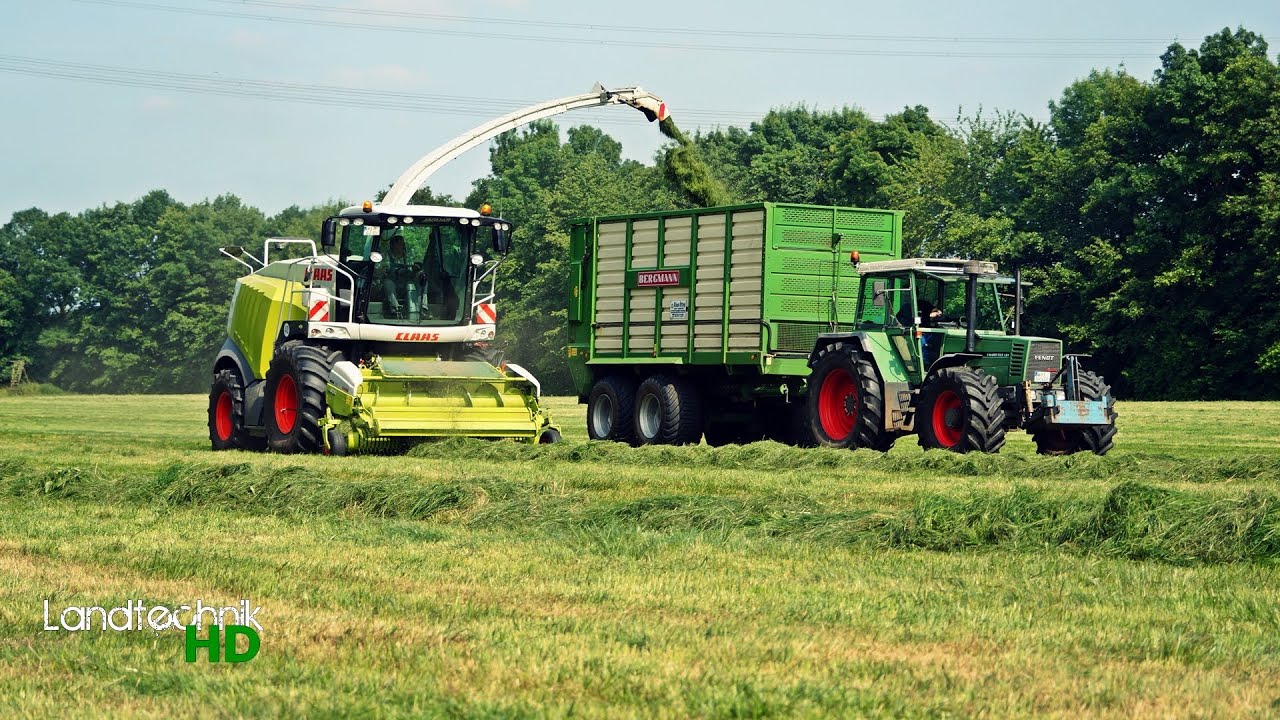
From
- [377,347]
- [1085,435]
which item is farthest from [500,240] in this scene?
[1085,435]

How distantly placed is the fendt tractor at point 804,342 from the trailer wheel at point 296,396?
164 inches

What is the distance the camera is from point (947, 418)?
54.9ft

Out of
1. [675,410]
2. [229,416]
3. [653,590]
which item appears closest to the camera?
[653,590]

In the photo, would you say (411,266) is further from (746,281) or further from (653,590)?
(653,590)

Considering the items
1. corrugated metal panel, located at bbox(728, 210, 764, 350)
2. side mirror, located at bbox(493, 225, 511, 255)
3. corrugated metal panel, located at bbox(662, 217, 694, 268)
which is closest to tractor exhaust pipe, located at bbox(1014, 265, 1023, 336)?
corrugated metal panel, located at bbox(728, 210, 764, 350)

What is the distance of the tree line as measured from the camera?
44531 millimetres

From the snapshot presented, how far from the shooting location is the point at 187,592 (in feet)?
23.1

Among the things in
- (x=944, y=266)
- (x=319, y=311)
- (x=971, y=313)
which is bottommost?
(x=319, y=311)

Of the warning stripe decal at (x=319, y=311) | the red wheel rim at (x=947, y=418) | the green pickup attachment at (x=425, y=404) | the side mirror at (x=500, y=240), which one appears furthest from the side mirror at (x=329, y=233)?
the red wheel rim at (x=947, y=418)

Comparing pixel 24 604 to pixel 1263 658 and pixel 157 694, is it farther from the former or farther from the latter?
pixel 1263 658

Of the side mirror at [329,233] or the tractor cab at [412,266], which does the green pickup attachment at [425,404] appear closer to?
the tractor cab at [412,266]

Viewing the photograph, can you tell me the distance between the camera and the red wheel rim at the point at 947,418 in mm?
16578

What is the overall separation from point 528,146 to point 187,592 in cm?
8742

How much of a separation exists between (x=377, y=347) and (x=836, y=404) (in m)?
5.50
